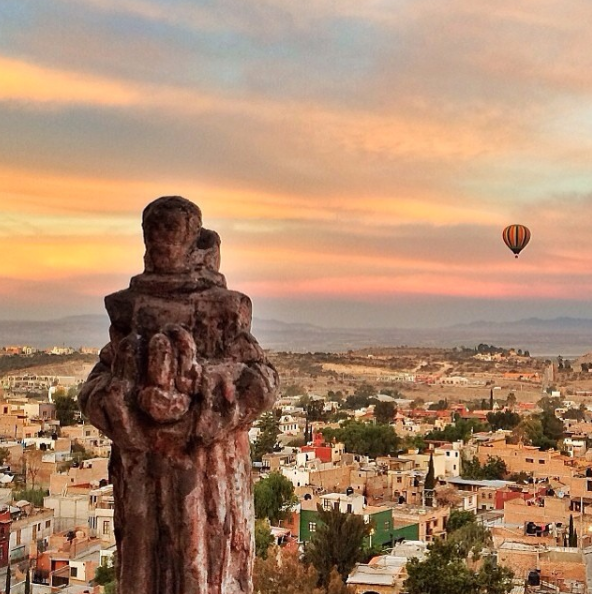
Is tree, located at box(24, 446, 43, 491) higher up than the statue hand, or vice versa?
the statue hand

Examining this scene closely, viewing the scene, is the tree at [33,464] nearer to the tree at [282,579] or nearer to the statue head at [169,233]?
the tree at [282,579]

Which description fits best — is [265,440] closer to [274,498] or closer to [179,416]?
[274,498]

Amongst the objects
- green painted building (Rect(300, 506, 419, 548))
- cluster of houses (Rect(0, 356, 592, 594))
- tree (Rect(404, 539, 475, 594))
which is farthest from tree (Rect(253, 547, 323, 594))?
green painted building (Rect(300, 506, 419, 548))

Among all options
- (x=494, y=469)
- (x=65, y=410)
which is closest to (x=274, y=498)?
(x=494, y=469)

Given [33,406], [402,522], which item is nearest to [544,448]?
[402,522]

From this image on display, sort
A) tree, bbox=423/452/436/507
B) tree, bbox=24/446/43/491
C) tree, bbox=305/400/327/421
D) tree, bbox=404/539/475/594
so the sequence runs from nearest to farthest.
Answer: tree, bbox=404/539/475/594
tree, bbox=423/452/436/507
tree, bbox=24/446/43/491
tree, bbox=305/400/327/421

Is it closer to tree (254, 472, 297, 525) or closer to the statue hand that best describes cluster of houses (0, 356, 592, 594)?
tree (254, 472, 297, 525)

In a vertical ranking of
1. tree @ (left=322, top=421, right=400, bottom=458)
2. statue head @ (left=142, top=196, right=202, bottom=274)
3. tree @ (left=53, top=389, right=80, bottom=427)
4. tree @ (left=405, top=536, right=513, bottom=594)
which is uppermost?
statue head @ (left=142, top=196, right=202, bottom=274)
